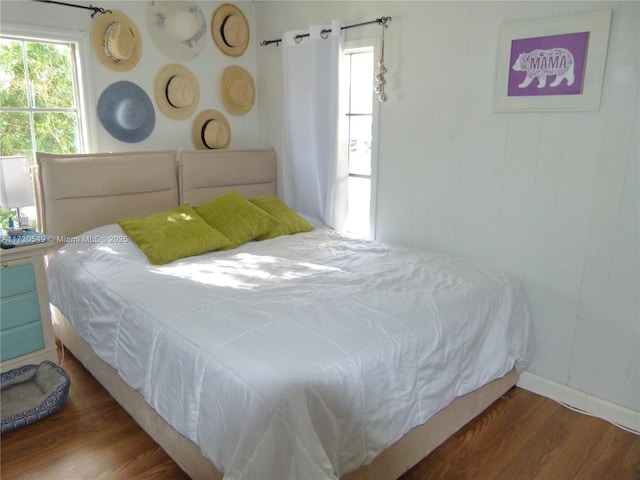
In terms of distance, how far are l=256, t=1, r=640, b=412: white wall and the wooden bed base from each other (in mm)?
496

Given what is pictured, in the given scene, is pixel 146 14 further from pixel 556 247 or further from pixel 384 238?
pixel 556 247

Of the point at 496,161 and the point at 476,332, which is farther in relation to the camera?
the point at 496,161

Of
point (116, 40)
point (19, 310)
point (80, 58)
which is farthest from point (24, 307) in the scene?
point (116, 40)

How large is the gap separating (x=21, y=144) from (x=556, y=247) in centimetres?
322

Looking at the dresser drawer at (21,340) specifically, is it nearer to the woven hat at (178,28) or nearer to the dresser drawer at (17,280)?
the dresser drawer at (17,280)

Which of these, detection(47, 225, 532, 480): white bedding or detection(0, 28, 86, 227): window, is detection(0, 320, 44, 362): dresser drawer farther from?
detection(0, 28, 86, 227): window

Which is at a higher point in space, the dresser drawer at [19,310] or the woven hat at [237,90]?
the woven hat at [237,90]

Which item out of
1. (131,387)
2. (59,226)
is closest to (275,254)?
(131,387)

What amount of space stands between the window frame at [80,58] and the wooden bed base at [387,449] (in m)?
1.34

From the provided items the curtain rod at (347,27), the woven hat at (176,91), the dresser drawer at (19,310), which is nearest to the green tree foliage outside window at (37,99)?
the woven hat at (176,91)

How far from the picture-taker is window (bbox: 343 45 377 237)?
128 inches

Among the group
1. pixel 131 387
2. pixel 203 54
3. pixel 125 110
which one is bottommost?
pixel 131 387

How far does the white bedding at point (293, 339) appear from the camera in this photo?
56.5 inches

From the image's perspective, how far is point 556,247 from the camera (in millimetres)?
2443
